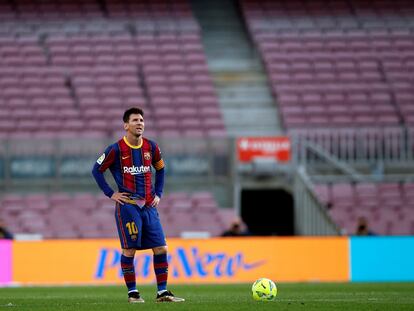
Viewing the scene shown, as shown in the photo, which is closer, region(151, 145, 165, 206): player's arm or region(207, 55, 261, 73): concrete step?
region(151, 145, 165, 206): player's arm

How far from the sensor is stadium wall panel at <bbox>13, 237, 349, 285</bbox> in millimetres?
19594

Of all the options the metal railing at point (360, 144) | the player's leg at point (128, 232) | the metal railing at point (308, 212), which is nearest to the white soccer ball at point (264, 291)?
the player's leg at point (128, 232)

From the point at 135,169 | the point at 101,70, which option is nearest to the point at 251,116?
the point at 101,70

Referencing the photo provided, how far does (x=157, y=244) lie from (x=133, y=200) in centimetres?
54

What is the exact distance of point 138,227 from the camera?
11031 millimetres

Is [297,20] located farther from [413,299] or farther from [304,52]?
[413,299]

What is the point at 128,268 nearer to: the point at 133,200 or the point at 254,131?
the point at 133,200

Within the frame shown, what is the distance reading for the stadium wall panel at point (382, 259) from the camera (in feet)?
65.2

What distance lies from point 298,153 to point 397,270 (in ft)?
17.4

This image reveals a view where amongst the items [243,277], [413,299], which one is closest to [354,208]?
[243,277]

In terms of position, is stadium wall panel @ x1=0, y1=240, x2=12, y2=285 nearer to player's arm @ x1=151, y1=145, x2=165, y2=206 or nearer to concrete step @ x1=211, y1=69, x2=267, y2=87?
player's arm @ x1=151, y1=145, x2=165, y2=206

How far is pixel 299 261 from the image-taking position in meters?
20.0

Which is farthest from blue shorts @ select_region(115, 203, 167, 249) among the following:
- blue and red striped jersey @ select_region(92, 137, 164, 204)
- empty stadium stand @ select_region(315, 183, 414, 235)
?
empty stadium stand @ select_region(315, 183, 414, 235)

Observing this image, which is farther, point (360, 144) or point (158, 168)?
point (360, 144)
